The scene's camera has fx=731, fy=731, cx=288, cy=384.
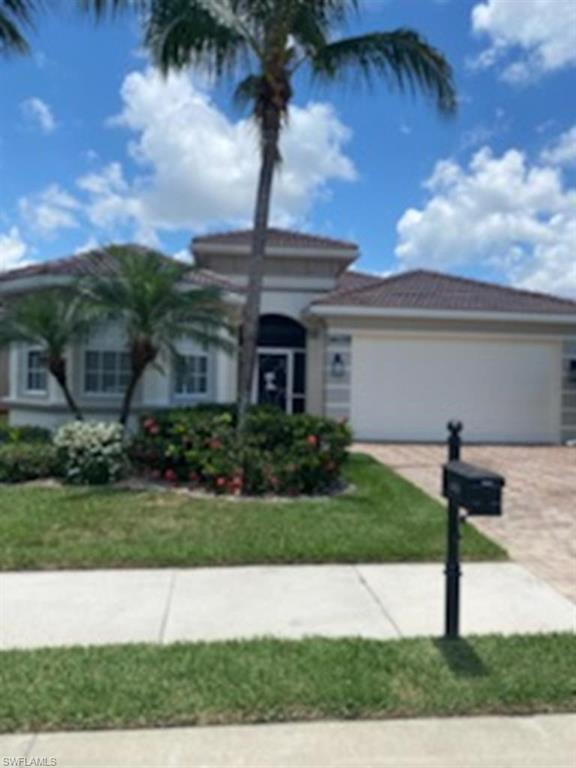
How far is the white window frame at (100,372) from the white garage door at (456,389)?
24.1ft

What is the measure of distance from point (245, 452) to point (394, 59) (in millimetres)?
6681

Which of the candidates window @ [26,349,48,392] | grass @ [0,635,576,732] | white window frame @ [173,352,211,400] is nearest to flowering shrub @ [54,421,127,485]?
white window frame @ [173,352,211,400]

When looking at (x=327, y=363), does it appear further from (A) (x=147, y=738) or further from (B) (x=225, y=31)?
(A) (x=147, y=738)

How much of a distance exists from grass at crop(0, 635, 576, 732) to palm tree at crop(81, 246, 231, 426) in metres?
7.47

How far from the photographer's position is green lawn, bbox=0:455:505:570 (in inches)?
292

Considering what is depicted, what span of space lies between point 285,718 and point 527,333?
1754 centimetres

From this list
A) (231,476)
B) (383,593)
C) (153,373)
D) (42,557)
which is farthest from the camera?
(153,373)

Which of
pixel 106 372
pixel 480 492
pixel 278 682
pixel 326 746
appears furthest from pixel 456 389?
pixel 326 746

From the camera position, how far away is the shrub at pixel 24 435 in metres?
13.0

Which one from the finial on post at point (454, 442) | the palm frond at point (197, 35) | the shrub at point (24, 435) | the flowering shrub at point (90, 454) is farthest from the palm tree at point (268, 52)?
the finial on post at point (454, 442)

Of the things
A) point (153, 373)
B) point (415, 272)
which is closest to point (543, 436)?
point (415, 272)

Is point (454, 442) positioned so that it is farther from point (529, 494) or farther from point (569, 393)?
point (569, 393)

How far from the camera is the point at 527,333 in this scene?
Answer: 20.0 meters

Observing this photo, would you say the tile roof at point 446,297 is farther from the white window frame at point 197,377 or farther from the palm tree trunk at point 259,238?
the palm tree trunk at point 259,238
